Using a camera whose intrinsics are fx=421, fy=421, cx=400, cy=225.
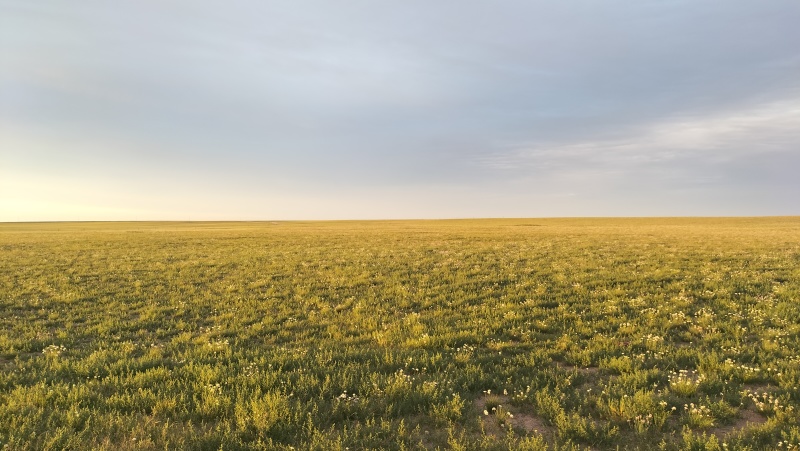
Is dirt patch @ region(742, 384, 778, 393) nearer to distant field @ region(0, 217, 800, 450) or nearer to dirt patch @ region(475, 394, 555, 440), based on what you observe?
distant field @ region(0, 217, 800, 450)

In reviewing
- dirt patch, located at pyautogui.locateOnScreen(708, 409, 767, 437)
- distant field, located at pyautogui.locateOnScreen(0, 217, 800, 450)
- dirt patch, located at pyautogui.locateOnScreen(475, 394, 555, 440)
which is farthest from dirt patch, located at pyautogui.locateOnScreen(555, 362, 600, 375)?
dirt patch, located at pyautogui.locateOnScreen(708, 409, 767, 437)

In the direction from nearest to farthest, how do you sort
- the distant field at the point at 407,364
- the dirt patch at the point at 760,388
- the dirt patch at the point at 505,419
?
the distant field at the point at 407,364, the dirt patch at the point at 505,419, the dirt patch at the point at 760,388

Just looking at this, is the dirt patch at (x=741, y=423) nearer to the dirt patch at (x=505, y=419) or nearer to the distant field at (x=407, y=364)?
the distant field at (x=407, y=364)

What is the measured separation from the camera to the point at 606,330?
11867 mm

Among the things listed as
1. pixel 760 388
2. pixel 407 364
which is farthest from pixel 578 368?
pixel 407 364

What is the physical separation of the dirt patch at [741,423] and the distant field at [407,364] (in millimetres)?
30

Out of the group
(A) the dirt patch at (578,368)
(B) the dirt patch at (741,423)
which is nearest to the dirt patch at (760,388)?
(B) the dirt patch at (741,423)

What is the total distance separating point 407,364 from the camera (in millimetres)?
9102

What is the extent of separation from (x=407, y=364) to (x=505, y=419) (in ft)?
9.24

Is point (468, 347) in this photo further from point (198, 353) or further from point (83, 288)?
point (83, 288)

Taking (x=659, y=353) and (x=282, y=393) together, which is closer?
(x=282, y=393)

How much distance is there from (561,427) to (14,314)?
17.9 meters

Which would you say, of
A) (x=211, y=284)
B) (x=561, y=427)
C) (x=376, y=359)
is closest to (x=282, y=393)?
(x=376, y=359)

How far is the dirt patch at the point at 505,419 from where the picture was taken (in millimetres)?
6477
